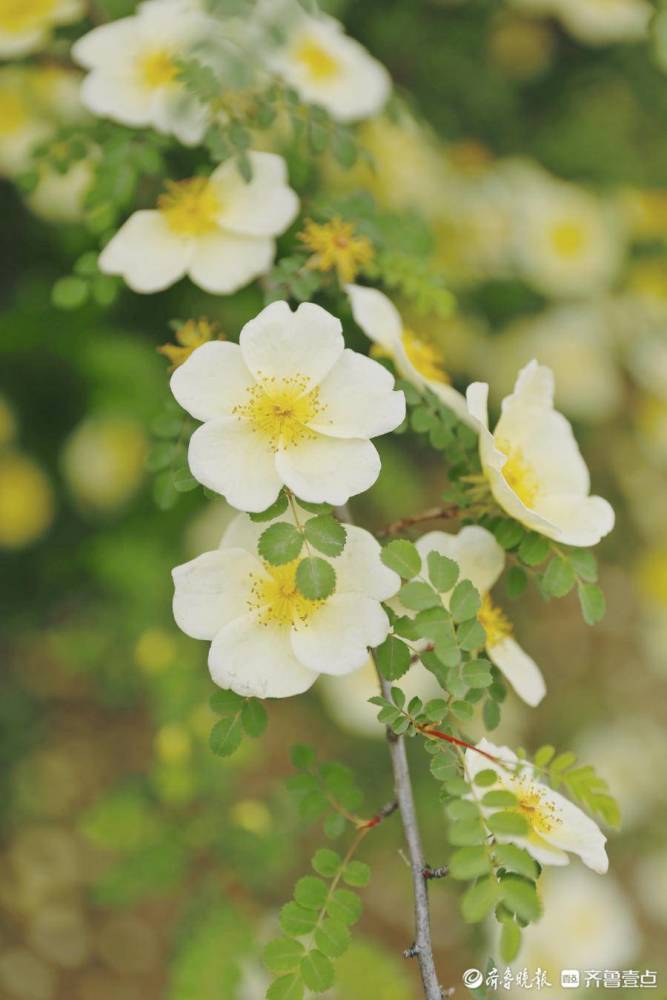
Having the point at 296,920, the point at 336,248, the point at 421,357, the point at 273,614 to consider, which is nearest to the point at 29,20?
the point at 336,248

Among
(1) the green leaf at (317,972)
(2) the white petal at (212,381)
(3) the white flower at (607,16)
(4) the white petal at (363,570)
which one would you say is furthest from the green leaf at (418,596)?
(3) the white flower at (607,16)

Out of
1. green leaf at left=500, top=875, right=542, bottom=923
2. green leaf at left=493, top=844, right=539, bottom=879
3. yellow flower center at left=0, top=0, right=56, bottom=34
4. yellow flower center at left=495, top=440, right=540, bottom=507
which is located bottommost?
green leaf at left=500, top=875, right=542, bottom=923

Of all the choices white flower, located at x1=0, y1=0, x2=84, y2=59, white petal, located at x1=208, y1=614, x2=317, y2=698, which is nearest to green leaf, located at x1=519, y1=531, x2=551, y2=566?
white petal, located at x1=208, y1=614, x2=317, y2=698

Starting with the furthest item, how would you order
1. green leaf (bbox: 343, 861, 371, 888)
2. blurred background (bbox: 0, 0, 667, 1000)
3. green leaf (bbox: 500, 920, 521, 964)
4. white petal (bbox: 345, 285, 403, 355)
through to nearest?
blurred background (bbox: 0, 0, 667, 1000) → white petal (bbox: 345, 285, 403, 355) → green leaf (bbox: 343, 861, 371, 888) → green leaf (bbox: 500, 920, 521, 964)

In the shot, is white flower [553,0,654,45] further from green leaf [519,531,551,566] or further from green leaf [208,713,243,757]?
green leaf [208,713,243,757]

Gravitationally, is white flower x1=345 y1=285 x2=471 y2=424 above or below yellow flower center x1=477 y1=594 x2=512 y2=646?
above
